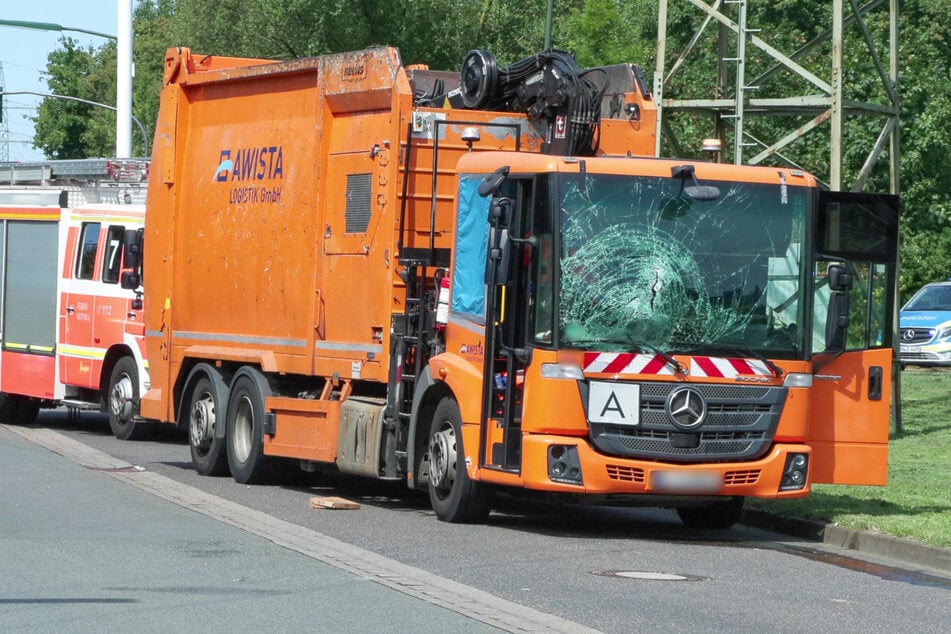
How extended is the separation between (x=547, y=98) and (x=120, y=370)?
8783 millimetres

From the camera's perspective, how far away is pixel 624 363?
1181 cm

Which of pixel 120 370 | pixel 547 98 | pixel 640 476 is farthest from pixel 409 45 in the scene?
pixel 640 476

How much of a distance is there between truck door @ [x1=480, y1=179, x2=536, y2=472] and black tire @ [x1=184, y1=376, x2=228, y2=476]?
4.84m

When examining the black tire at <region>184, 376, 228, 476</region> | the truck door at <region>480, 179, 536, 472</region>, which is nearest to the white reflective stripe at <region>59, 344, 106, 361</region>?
the black tire at <region>184, 376, 228, 476</region>

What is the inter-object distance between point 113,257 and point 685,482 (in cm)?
1116

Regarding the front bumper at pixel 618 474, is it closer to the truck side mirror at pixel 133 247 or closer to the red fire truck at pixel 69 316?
the truck side mirror at pixel 133 247

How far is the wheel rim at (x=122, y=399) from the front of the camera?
67.6 ft

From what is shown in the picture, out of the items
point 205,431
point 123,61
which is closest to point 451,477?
point 205,431

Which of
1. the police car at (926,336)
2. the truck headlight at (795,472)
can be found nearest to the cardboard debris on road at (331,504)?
the truck headlight at (795,472)

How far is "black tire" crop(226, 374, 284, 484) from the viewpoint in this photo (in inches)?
613

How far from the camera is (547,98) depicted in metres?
13.8

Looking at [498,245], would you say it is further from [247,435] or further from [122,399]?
[122,399]

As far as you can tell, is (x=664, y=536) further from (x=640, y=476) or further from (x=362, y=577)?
(x=362, y=577)

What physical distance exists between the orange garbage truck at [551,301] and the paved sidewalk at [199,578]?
1.49 m
